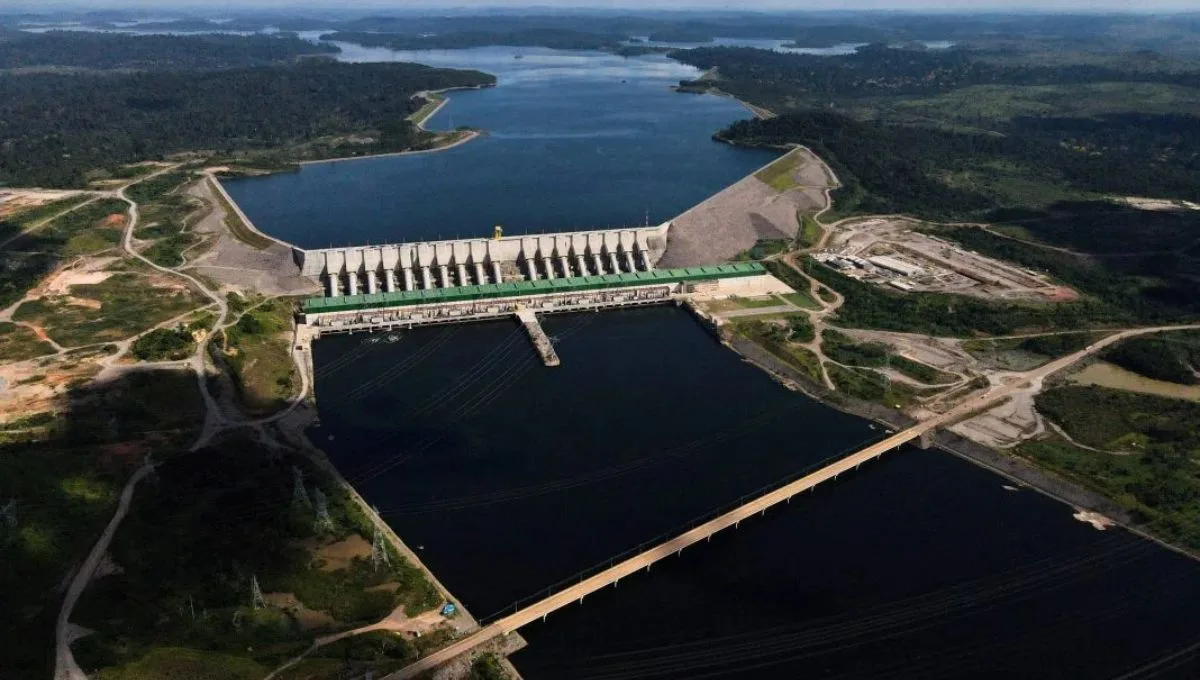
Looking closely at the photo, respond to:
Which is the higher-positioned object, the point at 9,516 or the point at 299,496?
the point at 9,516

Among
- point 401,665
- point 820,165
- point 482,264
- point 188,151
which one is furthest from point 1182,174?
point 188,151

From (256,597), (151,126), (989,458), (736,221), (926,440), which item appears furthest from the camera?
(151,126)

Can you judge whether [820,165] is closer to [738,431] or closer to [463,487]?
[738,431]

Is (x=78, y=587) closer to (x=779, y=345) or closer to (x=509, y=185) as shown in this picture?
(x=779, y=345)

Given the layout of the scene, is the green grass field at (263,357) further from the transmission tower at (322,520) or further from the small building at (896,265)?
the small building at (896,265)

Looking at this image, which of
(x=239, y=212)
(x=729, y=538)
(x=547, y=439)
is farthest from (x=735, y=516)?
(x=239, y=212)

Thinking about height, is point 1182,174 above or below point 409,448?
above
